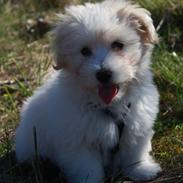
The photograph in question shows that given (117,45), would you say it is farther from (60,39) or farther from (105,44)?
(60,39)

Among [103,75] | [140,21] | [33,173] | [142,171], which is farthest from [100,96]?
[33,173]

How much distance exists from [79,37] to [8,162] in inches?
55.4

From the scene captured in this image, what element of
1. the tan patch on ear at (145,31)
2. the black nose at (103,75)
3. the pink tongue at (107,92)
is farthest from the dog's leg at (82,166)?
the tan patch on ear at (145,31)

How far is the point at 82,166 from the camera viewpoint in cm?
449

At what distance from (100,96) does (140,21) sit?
0.60 metres

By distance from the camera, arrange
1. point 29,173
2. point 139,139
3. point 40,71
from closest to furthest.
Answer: point 139,139 → point 29,173 → point 40,71

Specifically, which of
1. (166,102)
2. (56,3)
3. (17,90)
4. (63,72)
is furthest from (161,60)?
(56,3)

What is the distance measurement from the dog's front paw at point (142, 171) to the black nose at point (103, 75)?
895mm

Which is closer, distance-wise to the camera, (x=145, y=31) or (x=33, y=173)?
(x=145, y=31)

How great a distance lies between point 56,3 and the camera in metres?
9.24

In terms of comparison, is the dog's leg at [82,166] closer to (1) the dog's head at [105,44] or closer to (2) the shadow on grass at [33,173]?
(2) the shadow on grass at [33,173]

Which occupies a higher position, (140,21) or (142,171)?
(140,21)

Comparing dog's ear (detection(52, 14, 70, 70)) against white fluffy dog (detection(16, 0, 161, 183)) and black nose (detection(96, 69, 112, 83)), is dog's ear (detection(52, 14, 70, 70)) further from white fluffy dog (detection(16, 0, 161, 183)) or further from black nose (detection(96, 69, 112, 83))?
black nose (detection(96, 69, 112, 83))

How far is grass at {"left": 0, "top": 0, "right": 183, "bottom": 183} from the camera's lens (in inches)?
197
